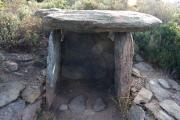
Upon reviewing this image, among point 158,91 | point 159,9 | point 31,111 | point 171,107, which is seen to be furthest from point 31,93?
point 159,9

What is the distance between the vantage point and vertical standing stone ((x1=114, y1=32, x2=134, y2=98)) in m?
4.66

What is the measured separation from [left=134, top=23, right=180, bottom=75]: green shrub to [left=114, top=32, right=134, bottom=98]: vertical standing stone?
1161 millimetres

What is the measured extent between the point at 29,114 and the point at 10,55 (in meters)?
1.33

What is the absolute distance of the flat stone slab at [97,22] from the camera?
4.12m

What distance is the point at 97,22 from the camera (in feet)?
13.5

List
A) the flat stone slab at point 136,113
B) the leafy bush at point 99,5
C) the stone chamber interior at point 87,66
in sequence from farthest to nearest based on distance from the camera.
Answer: the leafy bush at point 99,5 → the stone chamber interior at point 87,66 → the flat stone slab at point 136,113

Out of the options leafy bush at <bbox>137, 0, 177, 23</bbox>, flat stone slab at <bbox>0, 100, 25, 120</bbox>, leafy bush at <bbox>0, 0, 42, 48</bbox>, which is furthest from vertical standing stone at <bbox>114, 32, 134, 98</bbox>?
leafy bush at <bbox>137, 0, 177, 23</bbox>

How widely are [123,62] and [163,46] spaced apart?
1429 millimetres

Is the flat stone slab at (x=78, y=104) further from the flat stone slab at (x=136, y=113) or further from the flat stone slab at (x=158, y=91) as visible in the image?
the flat stone slab at (x=158, y=91)

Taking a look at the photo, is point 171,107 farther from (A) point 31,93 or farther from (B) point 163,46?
(A) point 31,93

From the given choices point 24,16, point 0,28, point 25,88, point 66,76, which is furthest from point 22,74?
point 24,16

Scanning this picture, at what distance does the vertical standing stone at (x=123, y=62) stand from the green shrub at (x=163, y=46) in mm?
1161

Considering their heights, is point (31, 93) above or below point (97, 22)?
below

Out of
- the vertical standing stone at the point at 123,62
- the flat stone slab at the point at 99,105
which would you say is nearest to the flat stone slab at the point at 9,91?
the flat stone slab at the point at 99,105
